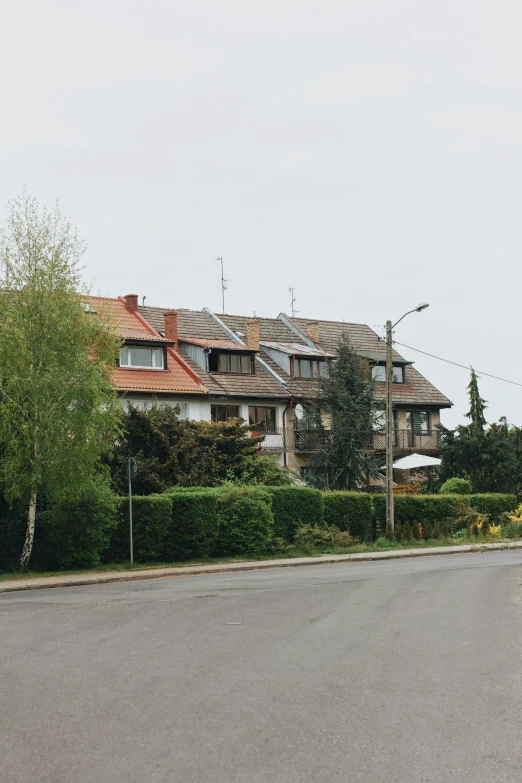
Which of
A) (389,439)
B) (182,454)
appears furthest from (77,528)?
(389,439)

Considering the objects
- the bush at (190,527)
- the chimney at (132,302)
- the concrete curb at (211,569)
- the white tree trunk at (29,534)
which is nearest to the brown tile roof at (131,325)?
the chimney at (132,302)

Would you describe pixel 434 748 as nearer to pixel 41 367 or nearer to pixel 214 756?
pixel 214 756

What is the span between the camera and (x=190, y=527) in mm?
30547

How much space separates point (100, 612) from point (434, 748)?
981cm

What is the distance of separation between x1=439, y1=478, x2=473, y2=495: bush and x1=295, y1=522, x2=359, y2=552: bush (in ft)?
36.6

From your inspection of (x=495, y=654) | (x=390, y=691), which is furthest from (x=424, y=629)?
(x=390, y=691)

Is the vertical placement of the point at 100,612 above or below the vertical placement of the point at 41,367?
below

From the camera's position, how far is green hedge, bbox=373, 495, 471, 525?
136 ft

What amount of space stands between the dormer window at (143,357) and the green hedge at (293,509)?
58.6 feet

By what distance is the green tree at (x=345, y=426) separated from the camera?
52.4 metres

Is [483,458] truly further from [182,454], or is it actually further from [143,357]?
[182,454]

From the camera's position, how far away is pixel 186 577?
2520 centimetres

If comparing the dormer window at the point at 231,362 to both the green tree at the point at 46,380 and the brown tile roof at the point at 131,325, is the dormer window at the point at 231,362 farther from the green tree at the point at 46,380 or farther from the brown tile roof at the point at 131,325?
the green tree at the point at 46,380

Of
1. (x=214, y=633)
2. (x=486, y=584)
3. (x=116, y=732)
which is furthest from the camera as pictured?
(x=486, y=584)
